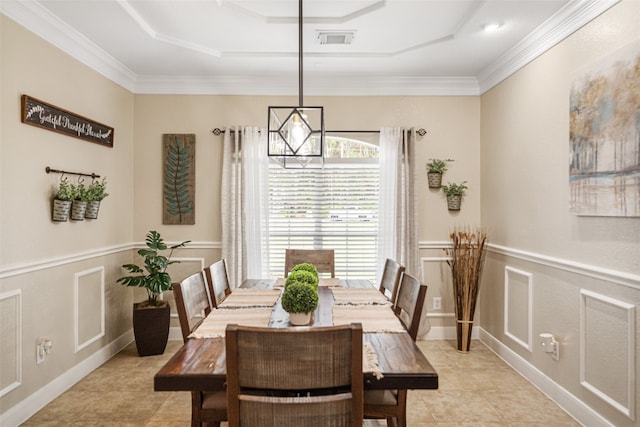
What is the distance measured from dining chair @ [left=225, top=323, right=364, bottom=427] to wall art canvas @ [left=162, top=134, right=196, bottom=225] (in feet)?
10.5

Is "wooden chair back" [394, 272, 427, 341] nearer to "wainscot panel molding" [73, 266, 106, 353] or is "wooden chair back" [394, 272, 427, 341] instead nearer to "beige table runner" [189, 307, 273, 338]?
"beige table runner" [189, 307, 273, 338]

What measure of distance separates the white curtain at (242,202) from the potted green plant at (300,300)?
2.27m

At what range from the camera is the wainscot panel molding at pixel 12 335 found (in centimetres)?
244

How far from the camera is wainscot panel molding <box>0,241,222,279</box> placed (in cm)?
250

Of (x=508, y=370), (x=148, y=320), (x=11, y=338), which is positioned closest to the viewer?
(x=11, y=338)

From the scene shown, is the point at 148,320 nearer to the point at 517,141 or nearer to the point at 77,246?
the point at 77,246

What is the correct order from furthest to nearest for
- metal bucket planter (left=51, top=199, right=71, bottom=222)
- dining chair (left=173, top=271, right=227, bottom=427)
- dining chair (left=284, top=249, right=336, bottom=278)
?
dining chair (left=284, top=249, right=336, bottom=278)
metal bucket planter (left=51, top=199, right=71, bottom=222)
dining chair (left=173, top=271, right=227, bottom=427)

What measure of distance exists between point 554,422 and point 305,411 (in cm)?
218

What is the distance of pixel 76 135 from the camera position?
10.4 ft

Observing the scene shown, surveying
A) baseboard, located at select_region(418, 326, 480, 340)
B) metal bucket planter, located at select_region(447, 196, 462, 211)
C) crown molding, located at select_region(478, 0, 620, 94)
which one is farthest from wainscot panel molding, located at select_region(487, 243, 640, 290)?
crown molding, located at select_region(478, 0, 620, 94)

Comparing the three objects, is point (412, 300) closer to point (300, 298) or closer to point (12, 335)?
point (300, 298)

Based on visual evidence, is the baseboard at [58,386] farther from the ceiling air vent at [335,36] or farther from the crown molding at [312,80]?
the ceiling air vent at [335,36]

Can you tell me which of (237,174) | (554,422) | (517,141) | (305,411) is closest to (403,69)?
(517,141)

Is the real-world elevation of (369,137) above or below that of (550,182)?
above
